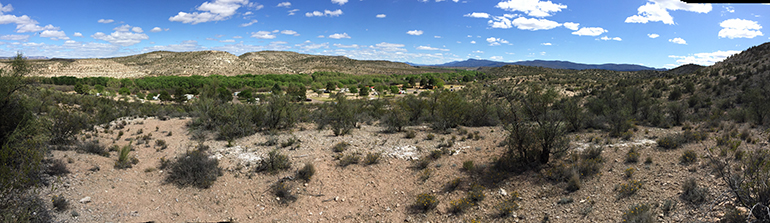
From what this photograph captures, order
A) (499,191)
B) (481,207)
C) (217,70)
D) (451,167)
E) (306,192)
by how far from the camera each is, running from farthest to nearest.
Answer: (217,70) → (451,167) → (306,192) → (499,191) → (481,207)

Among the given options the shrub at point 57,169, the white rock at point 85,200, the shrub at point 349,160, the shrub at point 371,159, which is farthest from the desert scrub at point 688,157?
the shrub at point 57,169

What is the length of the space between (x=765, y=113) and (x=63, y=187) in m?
22.8

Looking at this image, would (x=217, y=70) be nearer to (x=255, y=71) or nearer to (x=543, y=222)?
(x=255, y=71)

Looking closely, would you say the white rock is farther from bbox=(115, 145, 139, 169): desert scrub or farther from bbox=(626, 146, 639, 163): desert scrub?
bbox=(626, 146, 639, 163): desert scrub

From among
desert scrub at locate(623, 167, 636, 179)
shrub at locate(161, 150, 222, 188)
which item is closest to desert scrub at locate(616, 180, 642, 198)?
desert scrub at locate(623, 167, 636, 179)

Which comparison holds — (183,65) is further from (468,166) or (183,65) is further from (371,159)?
(468,166)

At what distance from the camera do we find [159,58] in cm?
9788

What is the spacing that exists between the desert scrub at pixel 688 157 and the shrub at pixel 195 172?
1236cm

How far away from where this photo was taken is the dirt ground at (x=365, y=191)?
21.4 feet

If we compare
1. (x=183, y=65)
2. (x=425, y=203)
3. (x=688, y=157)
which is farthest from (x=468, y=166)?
(x=183, y=65)

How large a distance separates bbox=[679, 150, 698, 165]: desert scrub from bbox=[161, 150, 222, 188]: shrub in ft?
40.5

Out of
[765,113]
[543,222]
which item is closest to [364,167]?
[543,222]

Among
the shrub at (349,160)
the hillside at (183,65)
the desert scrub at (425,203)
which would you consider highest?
the hillside at (183,65)

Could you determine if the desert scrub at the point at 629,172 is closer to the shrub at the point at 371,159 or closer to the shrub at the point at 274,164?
the shrub at the point at 371,159
